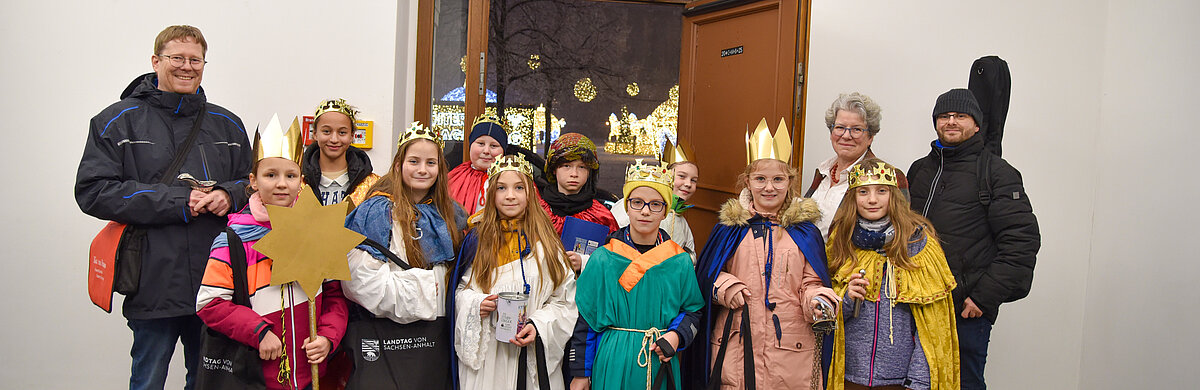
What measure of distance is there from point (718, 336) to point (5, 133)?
4.05 m

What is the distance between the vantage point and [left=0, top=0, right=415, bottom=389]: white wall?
416 centimetres

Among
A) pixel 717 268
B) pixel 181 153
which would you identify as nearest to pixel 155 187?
pixel 181 153

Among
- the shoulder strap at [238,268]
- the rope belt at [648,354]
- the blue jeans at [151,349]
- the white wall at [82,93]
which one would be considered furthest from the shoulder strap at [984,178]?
the blue jeans at [151,349]

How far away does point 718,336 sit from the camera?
3023 millimetres

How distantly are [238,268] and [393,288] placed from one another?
0.52 metres

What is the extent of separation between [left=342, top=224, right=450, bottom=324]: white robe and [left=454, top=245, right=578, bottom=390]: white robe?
12cm

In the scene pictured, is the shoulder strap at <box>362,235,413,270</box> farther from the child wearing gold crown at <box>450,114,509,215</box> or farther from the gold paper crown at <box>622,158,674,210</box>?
the gold paper crown at <box>622,158,674,210</box>

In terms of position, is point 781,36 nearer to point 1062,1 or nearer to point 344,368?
point 1062,1

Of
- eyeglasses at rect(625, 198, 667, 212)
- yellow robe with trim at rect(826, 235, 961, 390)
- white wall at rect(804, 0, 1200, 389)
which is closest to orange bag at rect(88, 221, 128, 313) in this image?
eyeglasses at rect(625, 198, 667, 212)

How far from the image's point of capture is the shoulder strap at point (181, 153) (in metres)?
2.92

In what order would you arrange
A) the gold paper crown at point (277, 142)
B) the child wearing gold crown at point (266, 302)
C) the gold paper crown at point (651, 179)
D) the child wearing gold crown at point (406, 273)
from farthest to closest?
1. the gold paper crown at point (651, 179)
2. the child wearing gold crown at point (406, 273)
3. the gold paper crown at point (277, 142)
4. the child wearing gold crown at point (266, 302)

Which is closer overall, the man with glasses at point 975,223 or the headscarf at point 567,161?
the man with glasses at point 975,223

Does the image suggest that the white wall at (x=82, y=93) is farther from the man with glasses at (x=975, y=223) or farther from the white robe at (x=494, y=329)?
the man with glasses at (x=975, y=223)

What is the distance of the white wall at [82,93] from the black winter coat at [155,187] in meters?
1.45
